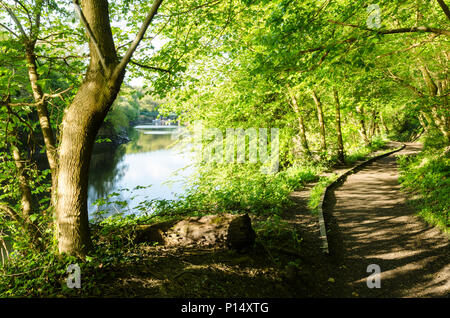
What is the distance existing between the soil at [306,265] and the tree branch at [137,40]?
111 inches

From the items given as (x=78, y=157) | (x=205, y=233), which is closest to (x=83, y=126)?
(x=78, y=157)

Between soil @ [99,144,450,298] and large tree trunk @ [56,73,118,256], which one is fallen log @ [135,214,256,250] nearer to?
soil @ [99,144,450,298]

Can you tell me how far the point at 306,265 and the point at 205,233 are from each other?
202cm

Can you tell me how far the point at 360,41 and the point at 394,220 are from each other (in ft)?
15.8

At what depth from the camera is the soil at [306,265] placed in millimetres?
3551

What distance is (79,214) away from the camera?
141 inches

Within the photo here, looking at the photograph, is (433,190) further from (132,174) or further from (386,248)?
(132,174)

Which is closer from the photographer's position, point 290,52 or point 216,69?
point 290,52

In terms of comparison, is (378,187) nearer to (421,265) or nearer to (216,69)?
(421,265)

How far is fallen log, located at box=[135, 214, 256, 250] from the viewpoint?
15.0ft

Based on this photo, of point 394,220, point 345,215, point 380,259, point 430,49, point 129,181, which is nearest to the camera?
point 380,259

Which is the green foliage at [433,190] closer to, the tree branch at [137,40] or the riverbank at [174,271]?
the riverbank at [174,271]

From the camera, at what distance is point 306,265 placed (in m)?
4.70

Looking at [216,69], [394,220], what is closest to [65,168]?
[394,220]
